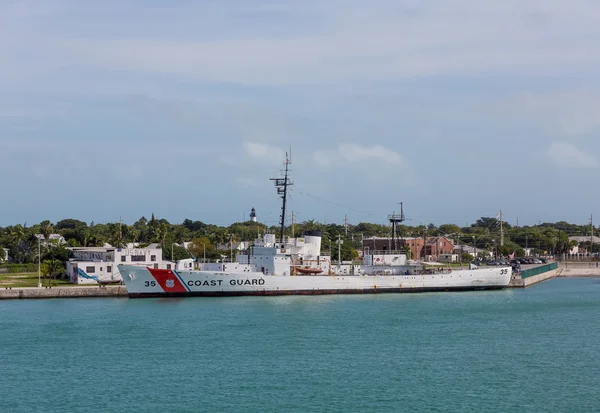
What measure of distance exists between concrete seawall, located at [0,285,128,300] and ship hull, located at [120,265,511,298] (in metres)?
1.65

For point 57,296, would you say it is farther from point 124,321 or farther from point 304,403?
point 304,403

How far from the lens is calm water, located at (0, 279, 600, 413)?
974 inches

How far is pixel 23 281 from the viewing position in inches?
2264

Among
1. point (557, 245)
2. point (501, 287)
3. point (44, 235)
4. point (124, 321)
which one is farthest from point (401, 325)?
point (557, 245)

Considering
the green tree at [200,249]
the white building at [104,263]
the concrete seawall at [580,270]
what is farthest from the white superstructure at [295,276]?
the green tree at [200,249]

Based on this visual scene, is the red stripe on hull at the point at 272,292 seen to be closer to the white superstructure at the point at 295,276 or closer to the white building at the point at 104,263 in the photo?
the white superstructure at the point at 295,276

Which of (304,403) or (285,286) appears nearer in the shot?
(304,403)

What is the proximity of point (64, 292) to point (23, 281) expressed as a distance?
7587 mm

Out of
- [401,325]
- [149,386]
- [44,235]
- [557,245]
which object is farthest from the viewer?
[557,245]

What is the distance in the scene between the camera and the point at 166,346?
3347 centimetres

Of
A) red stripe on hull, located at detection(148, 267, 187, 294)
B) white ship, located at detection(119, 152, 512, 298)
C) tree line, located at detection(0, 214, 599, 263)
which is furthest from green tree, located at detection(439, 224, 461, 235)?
red stripe on hull, located at detection(148, 267, 187, 294)

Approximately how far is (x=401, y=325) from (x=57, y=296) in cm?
2387

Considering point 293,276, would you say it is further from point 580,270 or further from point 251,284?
point 580,270

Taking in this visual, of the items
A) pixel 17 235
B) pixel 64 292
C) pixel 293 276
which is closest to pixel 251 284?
pixel 293 276
